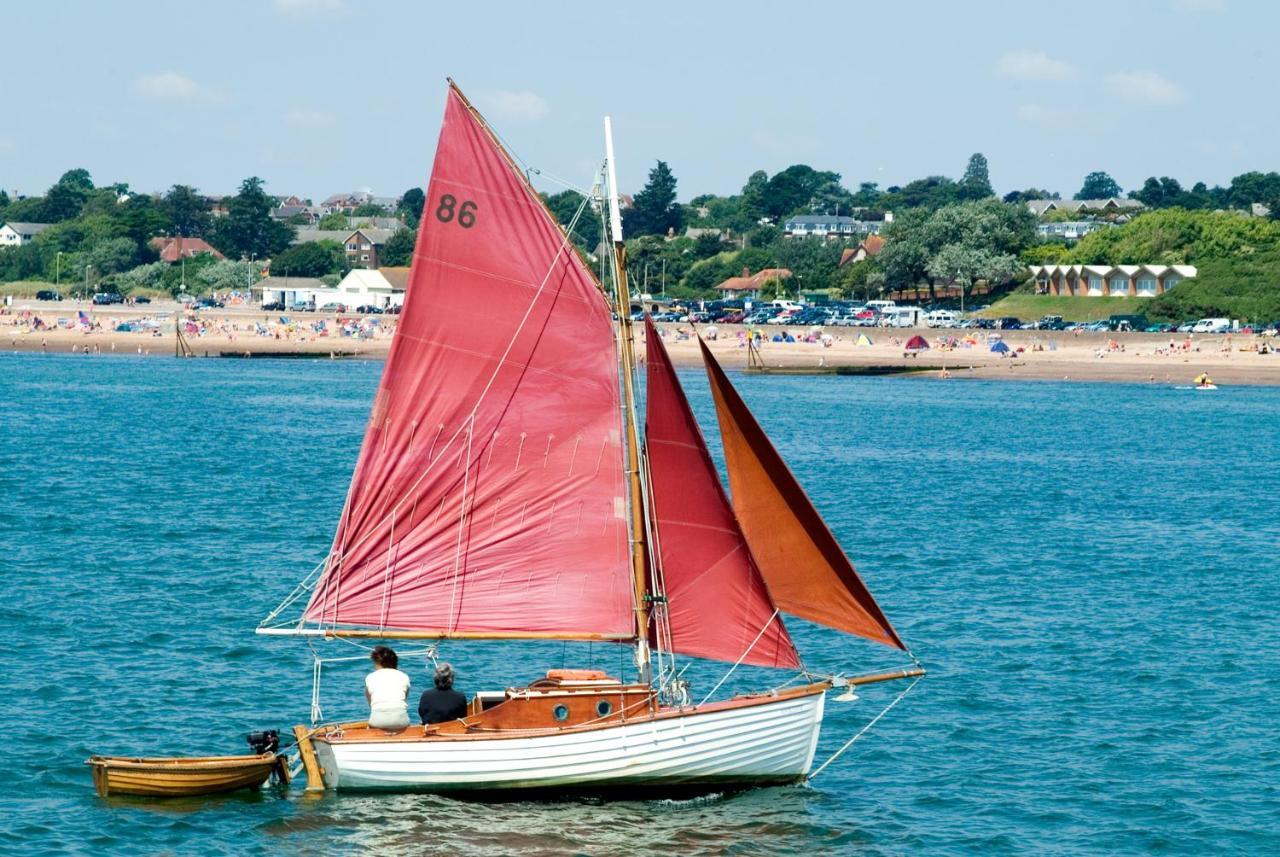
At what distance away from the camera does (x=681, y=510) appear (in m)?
27.3

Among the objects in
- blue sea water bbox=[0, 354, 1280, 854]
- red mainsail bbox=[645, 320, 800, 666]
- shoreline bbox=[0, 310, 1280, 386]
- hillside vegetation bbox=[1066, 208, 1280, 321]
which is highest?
hillside vegetation bbox=[1066, 208, 1280, 321]

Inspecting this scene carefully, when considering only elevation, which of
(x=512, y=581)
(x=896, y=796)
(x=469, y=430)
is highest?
(x=469, y=430)

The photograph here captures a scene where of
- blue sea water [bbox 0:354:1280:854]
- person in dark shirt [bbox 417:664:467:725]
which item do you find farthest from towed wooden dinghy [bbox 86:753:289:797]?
person in dark shirt [bbox 417:664:467:725]

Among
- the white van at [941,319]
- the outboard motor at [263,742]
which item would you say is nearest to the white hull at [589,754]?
the outboard motor at [263,742]

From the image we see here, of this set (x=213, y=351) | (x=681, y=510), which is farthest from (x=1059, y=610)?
(x=213, y=351)

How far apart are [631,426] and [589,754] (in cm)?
489

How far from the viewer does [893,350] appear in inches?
6152

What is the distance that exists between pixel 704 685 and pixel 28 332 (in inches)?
6376

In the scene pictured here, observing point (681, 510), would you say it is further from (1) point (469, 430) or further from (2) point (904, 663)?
(2) point (904, 663)

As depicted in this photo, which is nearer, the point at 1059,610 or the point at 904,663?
the point at 904,663

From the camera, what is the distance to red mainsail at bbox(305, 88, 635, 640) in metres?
27.0

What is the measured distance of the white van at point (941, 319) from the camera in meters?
168

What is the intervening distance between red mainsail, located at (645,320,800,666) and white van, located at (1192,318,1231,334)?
133568 millimetres

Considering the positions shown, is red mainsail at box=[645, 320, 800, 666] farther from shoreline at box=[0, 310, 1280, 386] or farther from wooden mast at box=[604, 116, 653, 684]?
shoreline at box=[0, 310, 1280, 386]
